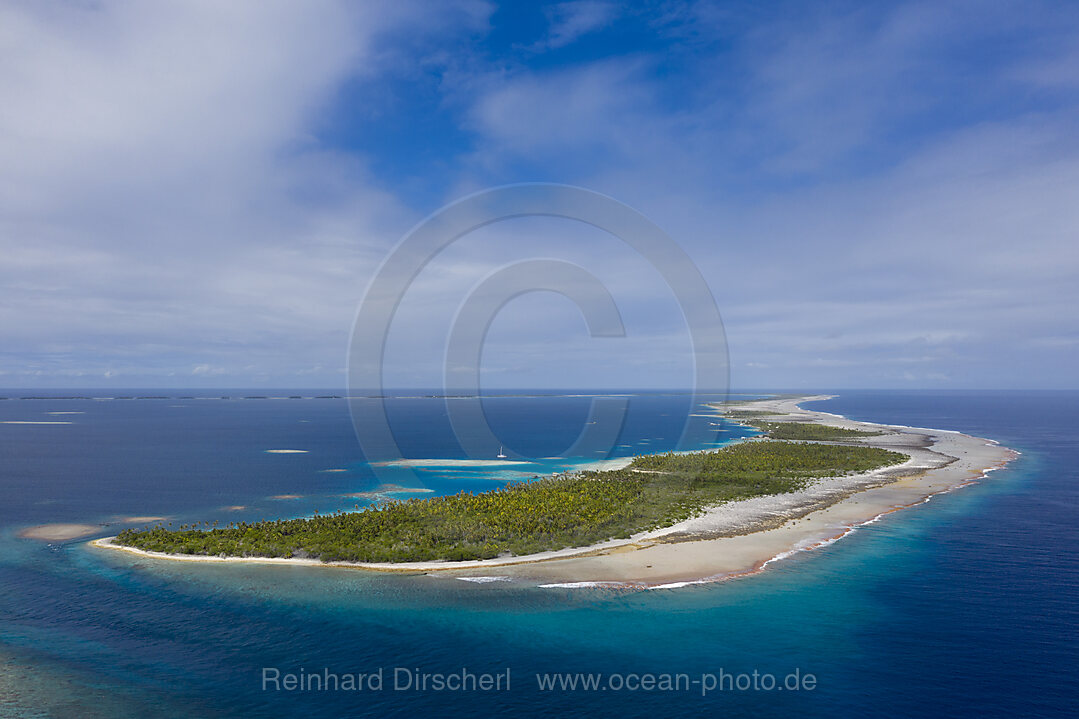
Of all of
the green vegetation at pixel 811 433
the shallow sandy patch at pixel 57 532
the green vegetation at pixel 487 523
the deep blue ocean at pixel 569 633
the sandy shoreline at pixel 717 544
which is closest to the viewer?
the deep blue ocean at pixel 569 633

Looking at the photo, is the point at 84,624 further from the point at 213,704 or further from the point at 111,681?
the point at 213,704

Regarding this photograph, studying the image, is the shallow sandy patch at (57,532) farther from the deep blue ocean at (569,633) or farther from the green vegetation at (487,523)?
the green vegetation at (487,523)

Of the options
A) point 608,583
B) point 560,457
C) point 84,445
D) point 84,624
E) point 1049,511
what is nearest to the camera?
point 84,624

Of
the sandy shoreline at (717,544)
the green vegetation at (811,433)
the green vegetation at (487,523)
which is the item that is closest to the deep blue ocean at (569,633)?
the sandy shoreline at (717,544)

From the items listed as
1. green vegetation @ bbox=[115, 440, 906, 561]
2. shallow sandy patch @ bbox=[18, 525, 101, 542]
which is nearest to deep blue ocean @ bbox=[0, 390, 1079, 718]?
shallow sandy patch @ bbox=[18, 525, 101, 542]

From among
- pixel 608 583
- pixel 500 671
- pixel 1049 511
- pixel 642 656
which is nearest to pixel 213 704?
pixel 500 671

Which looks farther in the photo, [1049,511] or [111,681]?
[1049,511]

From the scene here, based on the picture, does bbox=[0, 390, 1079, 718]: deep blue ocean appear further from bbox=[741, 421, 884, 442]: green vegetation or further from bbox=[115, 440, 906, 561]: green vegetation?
bbox=[741, 421, 884, 442]: green vegetation
